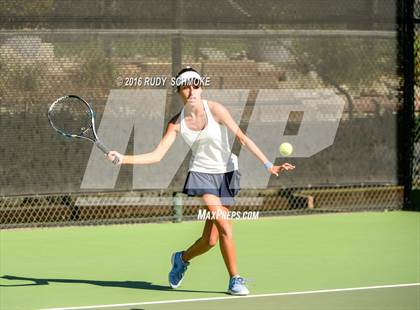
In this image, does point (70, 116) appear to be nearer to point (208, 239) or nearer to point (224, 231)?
point (208, 239)

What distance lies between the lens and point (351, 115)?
13367mm

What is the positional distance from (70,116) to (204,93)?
1631mm

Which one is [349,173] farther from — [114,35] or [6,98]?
[6,98]

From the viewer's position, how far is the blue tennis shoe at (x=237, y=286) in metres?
8.41

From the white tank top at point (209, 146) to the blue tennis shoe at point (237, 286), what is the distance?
860 millimetres

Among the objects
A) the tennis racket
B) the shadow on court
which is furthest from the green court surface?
the tennis racket

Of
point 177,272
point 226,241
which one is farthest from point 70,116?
point 226,241

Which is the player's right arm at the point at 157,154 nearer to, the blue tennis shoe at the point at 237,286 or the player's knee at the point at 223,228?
the player's knee at the point at 223,228

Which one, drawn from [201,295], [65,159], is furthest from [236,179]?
[65,159]

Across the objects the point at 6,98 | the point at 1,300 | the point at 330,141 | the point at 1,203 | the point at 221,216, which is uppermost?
the point at 330,141

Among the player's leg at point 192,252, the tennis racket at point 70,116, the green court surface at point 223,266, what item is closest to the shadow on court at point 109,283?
the green court surface at point 223,266

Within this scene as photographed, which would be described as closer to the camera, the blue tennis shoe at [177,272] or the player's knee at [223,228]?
the player's knee at [223,228]

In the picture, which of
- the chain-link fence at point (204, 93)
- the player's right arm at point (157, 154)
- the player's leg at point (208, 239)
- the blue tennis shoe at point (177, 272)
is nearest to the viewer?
the player's right arm at point (157, 154)

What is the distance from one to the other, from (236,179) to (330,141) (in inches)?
191
